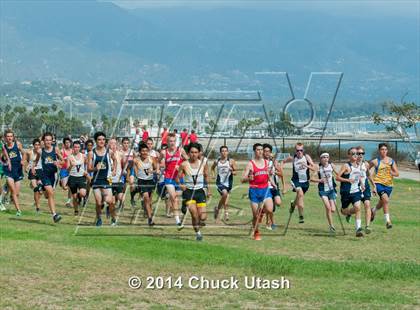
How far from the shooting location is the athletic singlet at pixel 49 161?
20047mm

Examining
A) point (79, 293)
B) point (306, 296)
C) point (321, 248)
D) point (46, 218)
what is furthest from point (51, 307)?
point (46, 218)

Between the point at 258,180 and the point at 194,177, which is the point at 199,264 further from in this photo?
the point at 258,180

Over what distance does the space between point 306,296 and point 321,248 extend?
15.4 ft

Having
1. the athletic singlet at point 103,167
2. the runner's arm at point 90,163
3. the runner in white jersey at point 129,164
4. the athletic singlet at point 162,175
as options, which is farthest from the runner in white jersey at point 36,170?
the athletic singlet at point 162,175

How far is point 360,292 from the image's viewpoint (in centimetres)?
1227

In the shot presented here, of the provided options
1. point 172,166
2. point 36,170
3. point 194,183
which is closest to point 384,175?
point 172,166

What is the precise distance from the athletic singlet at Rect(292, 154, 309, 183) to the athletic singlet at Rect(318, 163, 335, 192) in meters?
1.13

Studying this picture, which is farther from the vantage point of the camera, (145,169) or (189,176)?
(145,169)

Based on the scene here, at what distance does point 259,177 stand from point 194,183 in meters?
1.36

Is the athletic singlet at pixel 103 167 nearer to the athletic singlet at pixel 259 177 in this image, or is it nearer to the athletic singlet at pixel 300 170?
the athletic singlet at pixel 259 177

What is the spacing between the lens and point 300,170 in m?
20.5

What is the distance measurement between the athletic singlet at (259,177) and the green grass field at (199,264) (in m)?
1.16

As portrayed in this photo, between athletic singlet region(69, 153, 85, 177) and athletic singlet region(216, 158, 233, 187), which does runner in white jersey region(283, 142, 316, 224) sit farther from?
athletic singlet region(69, 153, 85, 177)

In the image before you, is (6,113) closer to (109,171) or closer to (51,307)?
(109,171)
